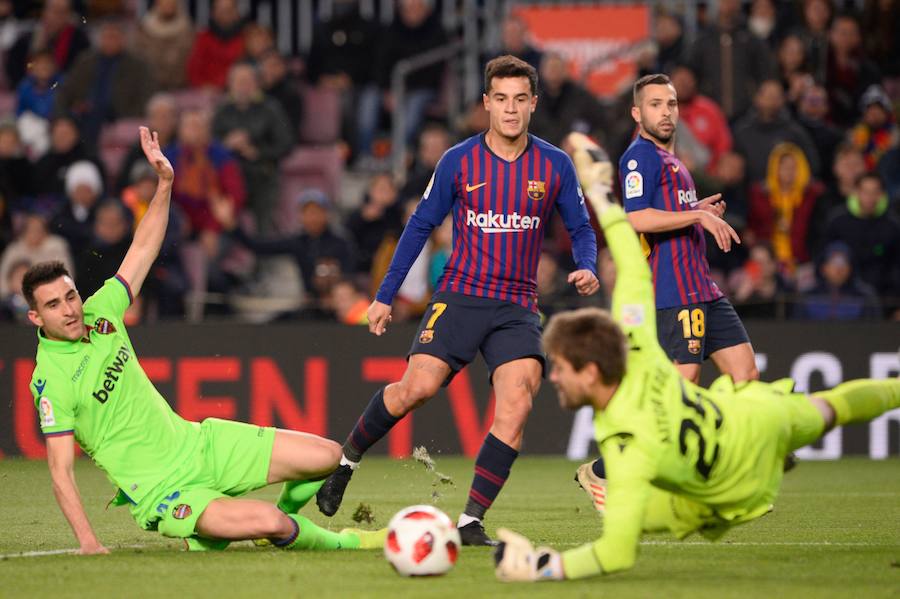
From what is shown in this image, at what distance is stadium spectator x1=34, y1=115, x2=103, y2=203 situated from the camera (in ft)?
52.4

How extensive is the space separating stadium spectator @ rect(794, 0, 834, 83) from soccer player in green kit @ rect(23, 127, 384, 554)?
10339mm

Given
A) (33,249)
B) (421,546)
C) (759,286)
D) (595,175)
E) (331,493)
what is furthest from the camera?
(33,249)

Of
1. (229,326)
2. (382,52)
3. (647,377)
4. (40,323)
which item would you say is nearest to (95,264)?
(229,326)

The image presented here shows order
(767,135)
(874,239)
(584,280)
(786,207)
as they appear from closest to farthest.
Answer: (584,280)
(874,239)
(786,207)
(767,135)

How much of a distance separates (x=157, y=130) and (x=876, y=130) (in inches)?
295

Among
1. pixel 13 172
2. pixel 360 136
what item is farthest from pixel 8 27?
pixel 360 136

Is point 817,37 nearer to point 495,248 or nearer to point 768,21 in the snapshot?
point 768,21

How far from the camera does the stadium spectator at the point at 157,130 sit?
15.8m

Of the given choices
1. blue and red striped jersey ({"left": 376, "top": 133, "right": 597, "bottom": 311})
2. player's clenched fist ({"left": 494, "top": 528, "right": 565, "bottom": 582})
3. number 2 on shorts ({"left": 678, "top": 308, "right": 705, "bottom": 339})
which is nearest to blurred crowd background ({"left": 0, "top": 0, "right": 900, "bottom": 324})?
number 2 on shorts ({"left": 678, "top": 308, "right": 705, "bottom": 339})

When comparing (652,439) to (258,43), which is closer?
(652,439)

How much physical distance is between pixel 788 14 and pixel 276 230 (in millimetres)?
6154

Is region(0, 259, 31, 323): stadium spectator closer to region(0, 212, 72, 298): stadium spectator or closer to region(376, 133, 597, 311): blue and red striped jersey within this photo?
region(0, 212, 72, 298): stadium spectator

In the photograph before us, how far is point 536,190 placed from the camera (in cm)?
770

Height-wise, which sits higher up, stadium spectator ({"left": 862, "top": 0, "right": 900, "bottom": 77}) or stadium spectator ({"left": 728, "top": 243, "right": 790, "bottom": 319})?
stadium spectator ({"left": 862, "top": 0, "right": 900, "bottom": 77})
